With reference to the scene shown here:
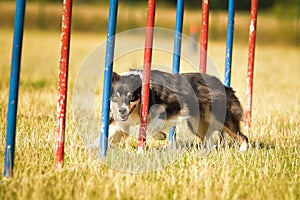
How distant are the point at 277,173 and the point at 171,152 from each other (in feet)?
3.42

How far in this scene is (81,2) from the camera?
35.9 m

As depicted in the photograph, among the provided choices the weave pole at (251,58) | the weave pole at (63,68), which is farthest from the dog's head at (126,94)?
the weave pole at (251,58)

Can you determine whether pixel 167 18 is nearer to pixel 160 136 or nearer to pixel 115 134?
pixel 160 136

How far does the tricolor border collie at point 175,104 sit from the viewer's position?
5.67 meters

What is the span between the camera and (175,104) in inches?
227

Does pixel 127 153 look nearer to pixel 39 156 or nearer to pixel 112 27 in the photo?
pixel 39 156

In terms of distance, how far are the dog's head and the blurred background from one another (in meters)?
23.8

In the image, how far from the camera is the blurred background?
99.7 ft

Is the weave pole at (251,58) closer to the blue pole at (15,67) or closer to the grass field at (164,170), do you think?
the grass field at (164,170)

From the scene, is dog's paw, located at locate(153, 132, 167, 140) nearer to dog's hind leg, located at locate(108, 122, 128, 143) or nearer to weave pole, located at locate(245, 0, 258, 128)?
dog's hind leg, located at locate(108, 122, 128, 143)

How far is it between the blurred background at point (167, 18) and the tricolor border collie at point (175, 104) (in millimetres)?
23529

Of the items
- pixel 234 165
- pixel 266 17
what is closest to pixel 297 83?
pixel 234 165

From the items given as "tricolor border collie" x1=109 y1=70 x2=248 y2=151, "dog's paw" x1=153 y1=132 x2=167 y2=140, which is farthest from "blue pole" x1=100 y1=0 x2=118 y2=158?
"dog's paw" x1=153 y1=132 x2=167 y2=140

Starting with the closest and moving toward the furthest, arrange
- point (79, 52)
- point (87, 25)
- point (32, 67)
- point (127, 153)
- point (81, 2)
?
point (127, 153), point (32, 67), point (79, 52), point (87, 25), point (81, 2)
